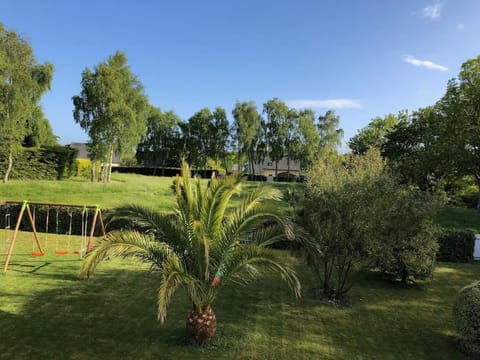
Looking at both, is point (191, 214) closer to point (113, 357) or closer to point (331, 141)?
point (113, 357)

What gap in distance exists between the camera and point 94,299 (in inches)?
337

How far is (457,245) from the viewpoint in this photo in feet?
47.9

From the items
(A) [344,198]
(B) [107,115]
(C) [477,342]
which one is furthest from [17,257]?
(B) [107,115]

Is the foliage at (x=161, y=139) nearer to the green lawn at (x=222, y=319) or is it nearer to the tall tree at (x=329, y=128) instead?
the tall tree at (x=329, y=128)

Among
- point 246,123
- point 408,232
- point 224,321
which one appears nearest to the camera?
point 224,321

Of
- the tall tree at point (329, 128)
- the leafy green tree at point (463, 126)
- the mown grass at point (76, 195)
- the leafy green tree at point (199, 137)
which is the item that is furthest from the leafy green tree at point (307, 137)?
the mown grass at point (76, 195)

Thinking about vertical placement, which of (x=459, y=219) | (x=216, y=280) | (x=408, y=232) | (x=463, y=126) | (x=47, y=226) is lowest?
(x=47, y=226)

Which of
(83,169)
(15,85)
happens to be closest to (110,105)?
(15,85)

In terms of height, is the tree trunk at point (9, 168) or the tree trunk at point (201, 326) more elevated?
the tree trunk at point (9, 168)

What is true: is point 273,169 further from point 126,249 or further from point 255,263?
point 126,249

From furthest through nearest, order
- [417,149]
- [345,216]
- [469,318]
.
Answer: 1. [417,149]
2. [345,216]
3. [469,318]

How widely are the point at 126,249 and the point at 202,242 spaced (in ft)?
4.79

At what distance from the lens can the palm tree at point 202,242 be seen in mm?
5973

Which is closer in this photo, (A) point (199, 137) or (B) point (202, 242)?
(B) point (202, 242)
